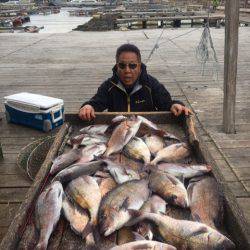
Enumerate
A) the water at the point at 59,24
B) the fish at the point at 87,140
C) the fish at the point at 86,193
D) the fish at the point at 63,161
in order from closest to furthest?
the fish at the point at 86,193 → the fish at the point at 63,161 → the fish at the point at 87,140 → the water at the point at 59,24

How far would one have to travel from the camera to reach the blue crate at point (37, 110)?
16.2ft

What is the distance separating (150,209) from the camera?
1971 mm

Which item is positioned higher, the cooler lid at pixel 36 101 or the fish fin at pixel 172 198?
the fish fin at pixel 172 198

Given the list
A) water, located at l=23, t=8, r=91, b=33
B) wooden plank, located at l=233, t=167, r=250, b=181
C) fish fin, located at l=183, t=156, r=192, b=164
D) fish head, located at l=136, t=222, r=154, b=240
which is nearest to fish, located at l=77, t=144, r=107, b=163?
fish fin, located at l=183, t=156, r=192, b=164

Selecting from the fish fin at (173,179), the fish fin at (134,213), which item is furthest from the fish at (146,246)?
the fish fin at (173,179)

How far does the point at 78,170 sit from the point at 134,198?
475 mm

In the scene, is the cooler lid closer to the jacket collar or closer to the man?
the man

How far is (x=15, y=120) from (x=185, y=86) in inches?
145

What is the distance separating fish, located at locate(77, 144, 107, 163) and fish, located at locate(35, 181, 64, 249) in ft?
1.38

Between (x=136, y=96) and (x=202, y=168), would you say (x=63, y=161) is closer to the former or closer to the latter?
(x=202, y=168)

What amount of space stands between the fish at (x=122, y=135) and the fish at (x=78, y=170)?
25 centimetres

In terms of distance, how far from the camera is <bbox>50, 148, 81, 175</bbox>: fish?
2.41 m

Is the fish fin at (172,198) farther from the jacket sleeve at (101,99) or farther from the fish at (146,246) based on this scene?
the jacket sleeve at (101,99)

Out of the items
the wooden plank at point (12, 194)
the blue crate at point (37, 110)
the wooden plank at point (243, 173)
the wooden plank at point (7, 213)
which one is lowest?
the wooden plank at point (243, 173)
